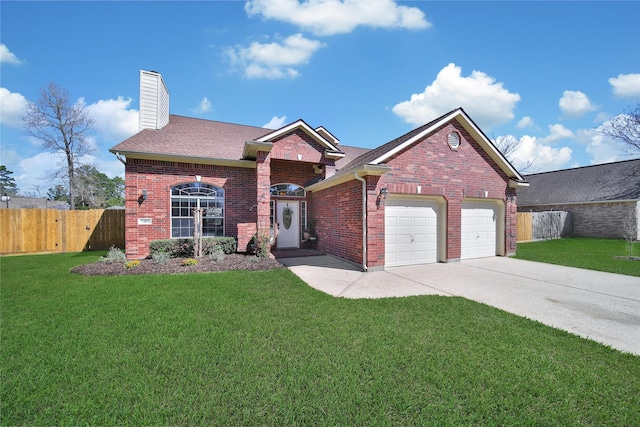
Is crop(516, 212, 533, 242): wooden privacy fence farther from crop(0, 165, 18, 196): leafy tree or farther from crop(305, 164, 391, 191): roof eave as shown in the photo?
crop(0, 165, 18, 196): leafy tree

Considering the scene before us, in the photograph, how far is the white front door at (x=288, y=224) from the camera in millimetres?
12281

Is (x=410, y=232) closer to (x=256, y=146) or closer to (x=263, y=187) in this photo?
(x=263, y=187)

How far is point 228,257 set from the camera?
30.6 feet

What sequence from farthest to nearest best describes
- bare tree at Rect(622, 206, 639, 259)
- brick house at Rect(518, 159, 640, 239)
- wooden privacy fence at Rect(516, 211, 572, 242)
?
brick house at Rect(518, 159, 640, 239)
wooden privacy fence at Rect(516, 211, 572, 242)
bare tree at Rect(622, 206, 639, 259)

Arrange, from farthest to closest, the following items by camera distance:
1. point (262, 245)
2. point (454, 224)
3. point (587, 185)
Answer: point (587, 185) < point (262, 245) < point (454, 224)

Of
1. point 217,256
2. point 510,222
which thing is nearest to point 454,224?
point 510,222

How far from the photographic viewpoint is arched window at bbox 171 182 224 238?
10352mm

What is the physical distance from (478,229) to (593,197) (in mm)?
16902

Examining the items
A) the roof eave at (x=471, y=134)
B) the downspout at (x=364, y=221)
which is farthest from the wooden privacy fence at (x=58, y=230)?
the roof eave at (x=471, y=134)

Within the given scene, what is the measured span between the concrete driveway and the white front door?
10.9 feet

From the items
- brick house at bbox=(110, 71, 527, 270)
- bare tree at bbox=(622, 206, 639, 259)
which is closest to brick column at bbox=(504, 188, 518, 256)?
brick house at bbox=(110, 71, 527, 270)

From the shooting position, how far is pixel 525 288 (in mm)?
6020

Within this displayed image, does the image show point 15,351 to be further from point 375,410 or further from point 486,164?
point 486,164

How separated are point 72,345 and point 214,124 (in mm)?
13030
